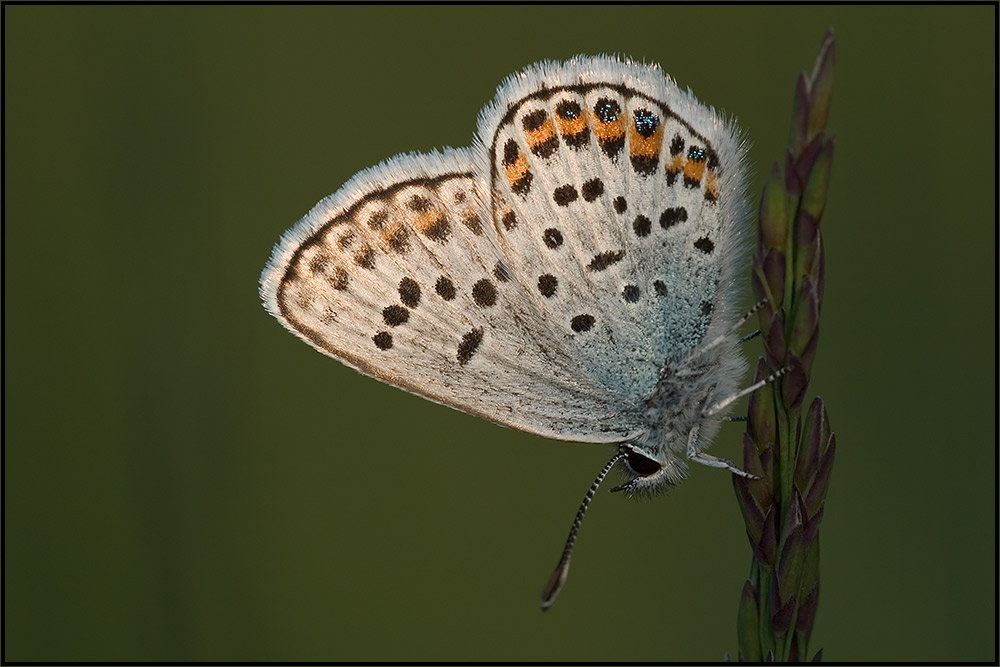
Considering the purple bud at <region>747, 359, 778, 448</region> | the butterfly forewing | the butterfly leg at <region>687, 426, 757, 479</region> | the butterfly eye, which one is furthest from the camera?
the butterfly eye

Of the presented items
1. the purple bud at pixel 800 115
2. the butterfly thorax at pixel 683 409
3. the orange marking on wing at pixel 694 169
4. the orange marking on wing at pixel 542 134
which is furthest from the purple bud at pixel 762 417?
the orange marking on wing at pixel 542 134

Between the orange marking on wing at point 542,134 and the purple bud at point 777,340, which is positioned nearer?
the purple bud at point 777,340

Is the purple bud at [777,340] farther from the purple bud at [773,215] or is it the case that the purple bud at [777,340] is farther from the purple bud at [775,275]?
the purple bud at [773,215]

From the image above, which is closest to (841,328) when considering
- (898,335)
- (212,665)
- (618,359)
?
(898,335)

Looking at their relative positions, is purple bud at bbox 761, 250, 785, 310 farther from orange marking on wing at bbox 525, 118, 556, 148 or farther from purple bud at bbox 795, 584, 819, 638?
orange marking on wing at bbox 525, 118, 556, 148

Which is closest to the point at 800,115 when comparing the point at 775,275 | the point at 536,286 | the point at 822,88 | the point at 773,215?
the point at 822,88

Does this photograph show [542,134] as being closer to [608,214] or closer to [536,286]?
[608,214]

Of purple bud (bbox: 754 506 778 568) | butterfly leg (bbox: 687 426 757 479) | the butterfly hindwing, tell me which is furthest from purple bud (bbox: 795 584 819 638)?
the butterfly hindwing
